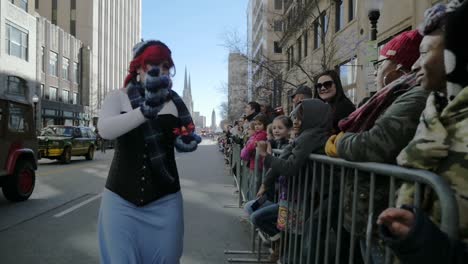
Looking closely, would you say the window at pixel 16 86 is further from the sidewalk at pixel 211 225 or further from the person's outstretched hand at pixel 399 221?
the person's outstretched hand at pixel 399 221

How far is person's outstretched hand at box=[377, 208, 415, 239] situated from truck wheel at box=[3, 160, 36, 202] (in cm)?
921

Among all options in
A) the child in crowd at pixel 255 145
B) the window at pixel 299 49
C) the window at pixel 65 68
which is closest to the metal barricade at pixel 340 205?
the child in crowd at pixel 255 145

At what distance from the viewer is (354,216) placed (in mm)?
2496

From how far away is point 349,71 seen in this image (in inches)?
824

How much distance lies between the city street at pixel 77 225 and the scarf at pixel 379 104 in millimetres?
3160

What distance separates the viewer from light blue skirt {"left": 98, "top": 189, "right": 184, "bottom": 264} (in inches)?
114

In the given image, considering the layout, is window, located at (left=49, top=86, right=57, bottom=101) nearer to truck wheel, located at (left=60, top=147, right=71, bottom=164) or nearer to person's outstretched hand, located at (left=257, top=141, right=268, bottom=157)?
truck wheel, located at (left=60, top=147, right=71, bottom=164)

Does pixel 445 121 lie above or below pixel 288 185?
above

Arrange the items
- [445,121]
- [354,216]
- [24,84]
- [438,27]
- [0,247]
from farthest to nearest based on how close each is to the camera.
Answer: [24,84] → [0,247] → [354,216] → [438,27] → [445,121]

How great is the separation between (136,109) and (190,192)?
861cm

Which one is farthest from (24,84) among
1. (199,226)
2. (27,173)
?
(199,226)

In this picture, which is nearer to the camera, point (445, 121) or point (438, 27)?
point (445, 121)

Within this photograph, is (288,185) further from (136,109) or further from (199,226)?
(199,226)

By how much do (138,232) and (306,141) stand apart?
1.47 metres
